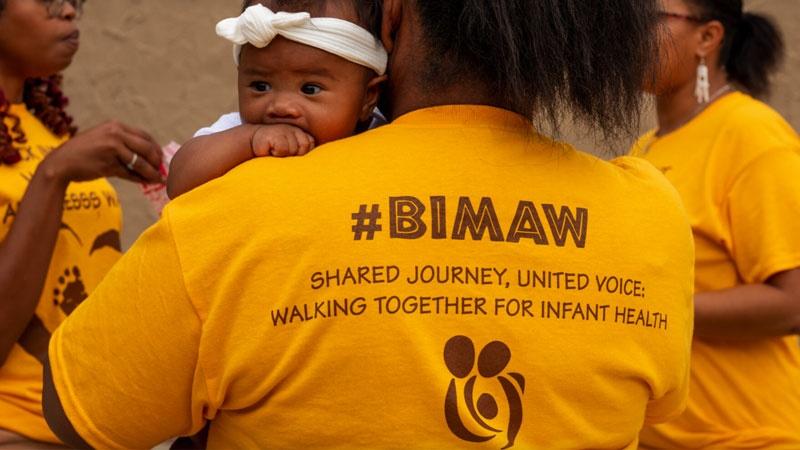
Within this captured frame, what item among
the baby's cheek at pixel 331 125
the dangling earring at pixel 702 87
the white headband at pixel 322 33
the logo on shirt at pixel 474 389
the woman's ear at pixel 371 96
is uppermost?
the dangling earring at pixel 702 87

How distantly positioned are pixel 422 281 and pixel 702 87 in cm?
197

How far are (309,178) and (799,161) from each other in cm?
183

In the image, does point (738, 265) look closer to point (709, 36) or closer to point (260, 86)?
point (709, 36)

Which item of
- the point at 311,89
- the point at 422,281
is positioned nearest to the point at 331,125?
the point at 311,89

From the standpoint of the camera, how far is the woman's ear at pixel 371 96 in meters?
1.89

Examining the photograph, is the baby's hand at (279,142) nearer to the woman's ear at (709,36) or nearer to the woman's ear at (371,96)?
the woman's ear at (371,96)

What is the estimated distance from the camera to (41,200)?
284 centimetres

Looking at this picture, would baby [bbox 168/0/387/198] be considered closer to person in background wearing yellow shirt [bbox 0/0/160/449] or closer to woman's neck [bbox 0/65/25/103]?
person in background wearing yellow shirt [bbox 0/0/160/449]

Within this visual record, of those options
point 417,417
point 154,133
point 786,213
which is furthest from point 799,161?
point 154,133

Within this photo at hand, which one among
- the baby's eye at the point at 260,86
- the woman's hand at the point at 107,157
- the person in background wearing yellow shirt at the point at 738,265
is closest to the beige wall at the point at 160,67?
the person in background wearing yellow shirt at the point at 738,265

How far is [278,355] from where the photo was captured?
5.53ft

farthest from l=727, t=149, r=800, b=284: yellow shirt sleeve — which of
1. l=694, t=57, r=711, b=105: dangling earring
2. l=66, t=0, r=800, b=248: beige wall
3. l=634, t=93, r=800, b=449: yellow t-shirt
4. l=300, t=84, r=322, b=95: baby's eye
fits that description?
l=66, t=0, r=800, b=248: beige wall

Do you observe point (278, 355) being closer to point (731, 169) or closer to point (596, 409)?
point (596, 409)

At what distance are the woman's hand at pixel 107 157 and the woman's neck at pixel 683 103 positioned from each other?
4.98ft
